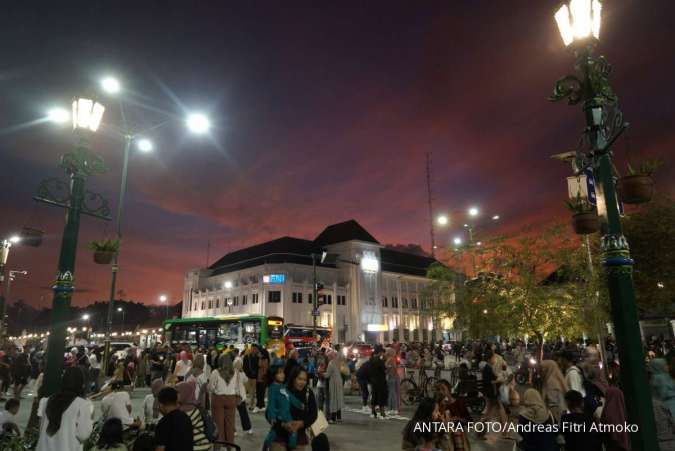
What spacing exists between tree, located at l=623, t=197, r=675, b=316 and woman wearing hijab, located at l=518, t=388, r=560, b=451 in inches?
1101

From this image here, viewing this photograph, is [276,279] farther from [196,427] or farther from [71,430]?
[71,430]

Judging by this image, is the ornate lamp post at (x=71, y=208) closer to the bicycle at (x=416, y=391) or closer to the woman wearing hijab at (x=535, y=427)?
the woman wearing hijab at (x=535, y=427)

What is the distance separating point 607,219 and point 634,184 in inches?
41.8

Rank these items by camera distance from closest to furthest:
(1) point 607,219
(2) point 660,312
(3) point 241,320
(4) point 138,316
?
(1) point 607,219, (3) point 241,320, (2) point 660,312, (4) point 138,316

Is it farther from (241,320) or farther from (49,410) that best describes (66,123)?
(241,320)

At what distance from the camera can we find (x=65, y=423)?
547 cm

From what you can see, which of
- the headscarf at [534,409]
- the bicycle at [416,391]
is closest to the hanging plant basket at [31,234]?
the headscarf at [534,409]

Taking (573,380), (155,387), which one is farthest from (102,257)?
(573,380)

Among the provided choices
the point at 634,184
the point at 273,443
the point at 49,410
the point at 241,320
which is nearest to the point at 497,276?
the point at 634,184

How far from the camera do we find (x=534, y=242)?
20.8 m

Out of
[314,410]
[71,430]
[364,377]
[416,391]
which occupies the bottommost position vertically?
[416,391]

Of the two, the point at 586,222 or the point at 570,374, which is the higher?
the point at 586,222

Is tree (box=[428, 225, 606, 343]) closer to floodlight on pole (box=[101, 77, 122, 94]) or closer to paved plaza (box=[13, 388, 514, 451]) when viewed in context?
paved plaza (box=[13, 388, 514, 451])

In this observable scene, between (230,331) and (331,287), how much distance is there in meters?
37.4
